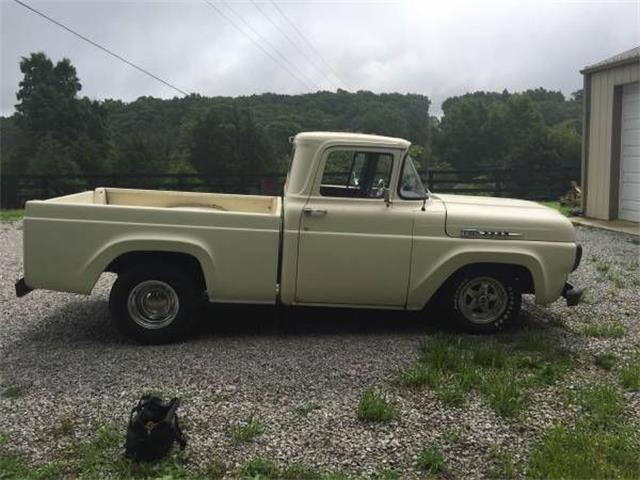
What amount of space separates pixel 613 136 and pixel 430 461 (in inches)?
431

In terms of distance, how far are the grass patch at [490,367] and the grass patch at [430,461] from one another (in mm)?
666

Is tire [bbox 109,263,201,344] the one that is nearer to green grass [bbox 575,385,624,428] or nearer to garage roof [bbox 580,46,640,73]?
green grass [bbox 575,385,624,428]

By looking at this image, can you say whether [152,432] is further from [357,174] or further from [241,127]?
[241,127]

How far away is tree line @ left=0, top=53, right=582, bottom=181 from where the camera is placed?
88.2 feet

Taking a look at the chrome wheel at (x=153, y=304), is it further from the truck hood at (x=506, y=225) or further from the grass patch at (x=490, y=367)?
the truck hood at (x=506, y=225)

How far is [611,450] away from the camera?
341 cm

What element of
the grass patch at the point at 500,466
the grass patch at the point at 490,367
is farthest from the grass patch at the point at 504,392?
the grass patch at the point at 500,466

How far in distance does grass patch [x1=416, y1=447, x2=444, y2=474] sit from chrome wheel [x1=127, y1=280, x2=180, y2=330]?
2553mm

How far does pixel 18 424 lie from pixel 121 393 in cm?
64

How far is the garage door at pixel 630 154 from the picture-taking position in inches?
468

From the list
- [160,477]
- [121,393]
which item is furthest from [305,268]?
[160,477]

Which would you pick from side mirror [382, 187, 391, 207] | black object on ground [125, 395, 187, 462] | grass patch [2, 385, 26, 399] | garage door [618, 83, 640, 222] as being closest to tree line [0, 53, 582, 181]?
garage door [618, 83, 640, 222]

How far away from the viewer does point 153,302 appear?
5203mm

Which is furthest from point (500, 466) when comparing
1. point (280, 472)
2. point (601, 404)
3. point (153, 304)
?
point (153, 304)
